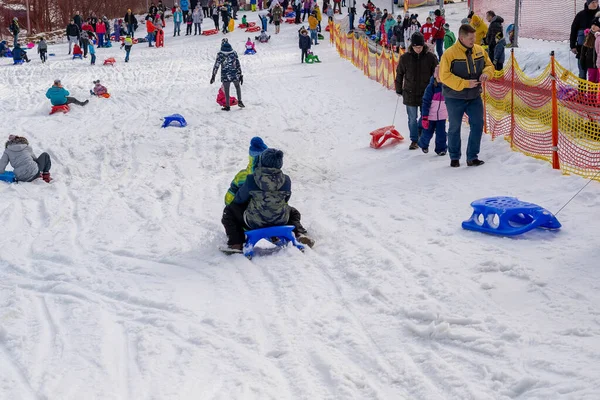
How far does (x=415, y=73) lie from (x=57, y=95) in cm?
922

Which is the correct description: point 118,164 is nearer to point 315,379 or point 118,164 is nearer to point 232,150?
point 232,150

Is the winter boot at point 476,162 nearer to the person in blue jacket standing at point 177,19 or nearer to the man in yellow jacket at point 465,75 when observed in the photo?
the man in yellow jacket at point 465,75

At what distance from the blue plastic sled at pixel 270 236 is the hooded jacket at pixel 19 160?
5151 mm

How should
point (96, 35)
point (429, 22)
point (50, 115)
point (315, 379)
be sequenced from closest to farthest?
point (315, 379) → point (50, 115) → point (429, 22) → point (96, 35)

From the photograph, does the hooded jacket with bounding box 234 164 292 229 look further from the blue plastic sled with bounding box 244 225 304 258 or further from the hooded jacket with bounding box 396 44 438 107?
the hooded jacket with bounding box 396 44 438 107

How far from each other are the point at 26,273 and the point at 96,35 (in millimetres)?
28482

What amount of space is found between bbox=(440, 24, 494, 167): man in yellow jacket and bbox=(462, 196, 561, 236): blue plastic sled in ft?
6.98

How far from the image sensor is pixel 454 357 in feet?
14.0

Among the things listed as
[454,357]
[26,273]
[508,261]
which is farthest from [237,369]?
[26,273]

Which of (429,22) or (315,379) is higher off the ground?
(429,22)

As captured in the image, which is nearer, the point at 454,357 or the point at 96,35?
the point at 454,357

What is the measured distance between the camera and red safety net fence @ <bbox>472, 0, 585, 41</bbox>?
17.2m

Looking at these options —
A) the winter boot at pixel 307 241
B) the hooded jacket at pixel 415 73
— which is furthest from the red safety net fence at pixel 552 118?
the winter boot at pixel 307 241

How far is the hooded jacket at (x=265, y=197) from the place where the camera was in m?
6.43
